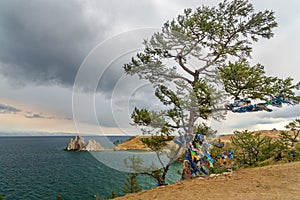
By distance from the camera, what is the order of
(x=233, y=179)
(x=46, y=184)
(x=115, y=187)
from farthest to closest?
(x=46, y=184) → (x=115, y=187) → (x=233, y=179)

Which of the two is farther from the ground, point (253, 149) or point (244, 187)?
Answer: point (253, 149)

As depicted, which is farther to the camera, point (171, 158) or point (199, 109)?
point (171, 158)

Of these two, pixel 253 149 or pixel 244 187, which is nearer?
pixel 244 187

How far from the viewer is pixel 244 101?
9.26m

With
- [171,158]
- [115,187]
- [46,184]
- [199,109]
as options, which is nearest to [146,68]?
[199,109]

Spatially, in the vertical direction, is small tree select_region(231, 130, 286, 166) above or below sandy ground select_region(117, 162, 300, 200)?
above

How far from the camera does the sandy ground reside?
20.5ft

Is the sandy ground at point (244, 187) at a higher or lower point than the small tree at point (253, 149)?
lower

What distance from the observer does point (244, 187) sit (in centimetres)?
706

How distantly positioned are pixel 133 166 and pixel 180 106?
437 cm

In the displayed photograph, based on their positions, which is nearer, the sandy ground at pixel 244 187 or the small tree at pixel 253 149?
the sandy ground at pixel 244 187

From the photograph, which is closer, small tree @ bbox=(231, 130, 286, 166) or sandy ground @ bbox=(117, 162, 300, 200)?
sandy ground @ bbox=(117, 162, 300, 200)

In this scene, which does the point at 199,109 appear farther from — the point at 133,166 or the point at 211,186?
the point at 133,166

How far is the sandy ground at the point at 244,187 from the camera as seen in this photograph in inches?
246
